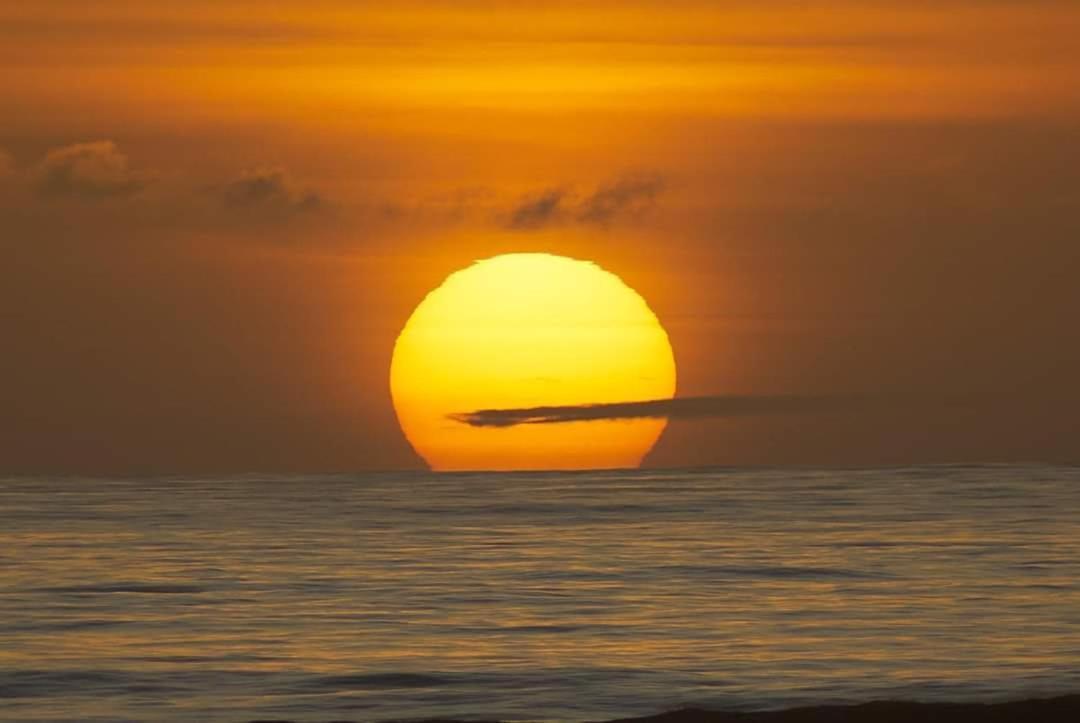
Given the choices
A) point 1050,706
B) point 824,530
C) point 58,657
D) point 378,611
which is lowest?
point 1050,706

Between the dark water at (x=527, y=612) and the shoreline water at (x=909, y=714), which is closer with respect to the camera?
the shoreline water at (x=909, y=714)

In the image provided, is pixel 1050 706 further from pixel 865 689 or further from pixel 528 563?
pixel 528 563

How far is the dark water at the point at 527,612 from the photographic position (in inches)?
1200

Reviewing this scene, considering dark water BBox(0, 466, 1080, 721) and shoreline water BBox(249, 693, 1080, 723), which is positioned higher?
dark water BBox(0, 466, 1080, 721)

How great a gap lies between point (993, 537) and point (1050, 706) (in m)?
41.8

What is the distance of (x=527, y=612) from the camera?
4222 cm

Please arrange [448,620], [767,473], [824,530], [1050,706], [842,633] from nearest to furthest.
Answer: [1050,706] → [842,633] → [448,620] → [824,530] → [767,473]

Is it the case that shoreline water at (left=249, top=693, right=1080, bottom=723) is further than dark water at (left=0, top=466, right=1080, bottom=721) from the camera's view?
No

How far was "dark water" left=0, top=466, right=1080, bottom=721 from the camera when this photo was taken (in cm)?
3047

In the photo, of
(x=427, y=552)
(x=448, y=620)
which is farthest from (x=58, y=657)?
(x=427, y=552)

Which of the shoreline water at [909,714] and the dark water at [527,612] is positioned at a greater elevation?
the dark water at [527,612]

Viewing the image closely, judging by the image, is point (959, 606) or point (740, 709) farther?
point (959, 606)

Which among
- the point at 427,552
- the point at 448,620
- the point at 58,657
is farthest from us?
the point at 427,552

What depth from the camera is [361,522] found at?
276 ft
